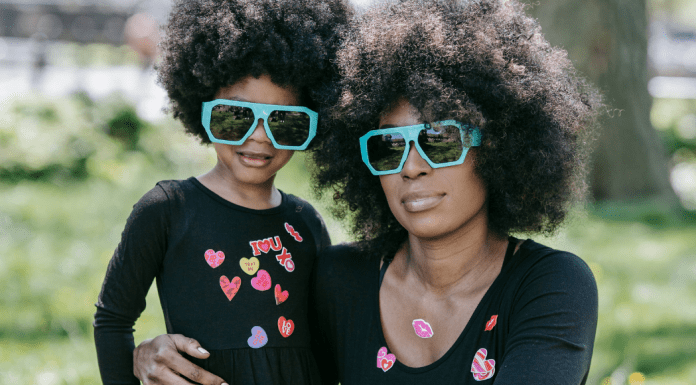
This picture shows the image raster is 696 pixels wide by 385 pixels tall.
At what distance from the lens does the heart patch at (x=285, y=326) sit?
2.57 meters

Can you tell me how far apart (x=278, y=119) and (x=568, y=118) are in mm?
1145

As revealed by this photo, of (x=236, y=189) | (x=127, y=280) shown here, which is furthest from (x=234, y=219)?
(x=127, y=280)

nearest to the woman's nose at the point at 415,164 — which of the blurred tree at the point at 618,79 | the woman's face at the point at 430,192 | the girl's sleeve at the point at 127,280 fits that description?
the woman's face at the point at 430,192

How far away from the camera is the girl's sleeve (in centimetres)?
244

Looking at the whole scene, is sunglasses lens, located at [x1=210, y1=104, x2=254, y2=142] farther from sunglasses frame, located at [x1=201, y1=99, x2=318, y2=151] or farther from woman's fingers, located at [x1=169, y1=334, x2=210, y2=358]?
woman's fingers, located at [x1=169, y1=334, x2=210, y2=358]

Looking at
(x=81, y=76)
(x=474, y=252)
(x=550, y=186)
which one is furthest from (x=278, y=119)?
(x=81, y=76)

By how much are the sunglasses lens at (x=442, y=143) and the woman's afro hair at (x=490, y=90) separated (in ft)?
0.17

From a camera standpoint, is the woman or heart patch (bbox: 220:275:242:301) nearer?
the woman

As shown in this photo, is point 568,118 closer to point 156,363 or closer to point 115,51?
point 156,363

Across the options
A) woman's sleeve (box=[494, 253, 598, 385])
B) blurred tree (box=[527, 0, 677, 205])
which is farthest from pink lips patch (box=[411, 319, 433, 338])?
blurred tree (box=[527, 0, 677, 205])

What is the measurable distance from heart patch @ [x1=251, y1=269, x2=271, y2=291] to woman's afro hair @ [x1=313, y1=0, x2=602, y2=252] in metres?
0.70

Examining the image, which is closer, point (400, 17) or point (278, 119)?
point (400, 17)

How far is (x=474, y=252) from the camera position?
2.45 m

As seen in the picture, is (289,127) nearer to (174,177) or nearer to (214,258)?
(214,258)
